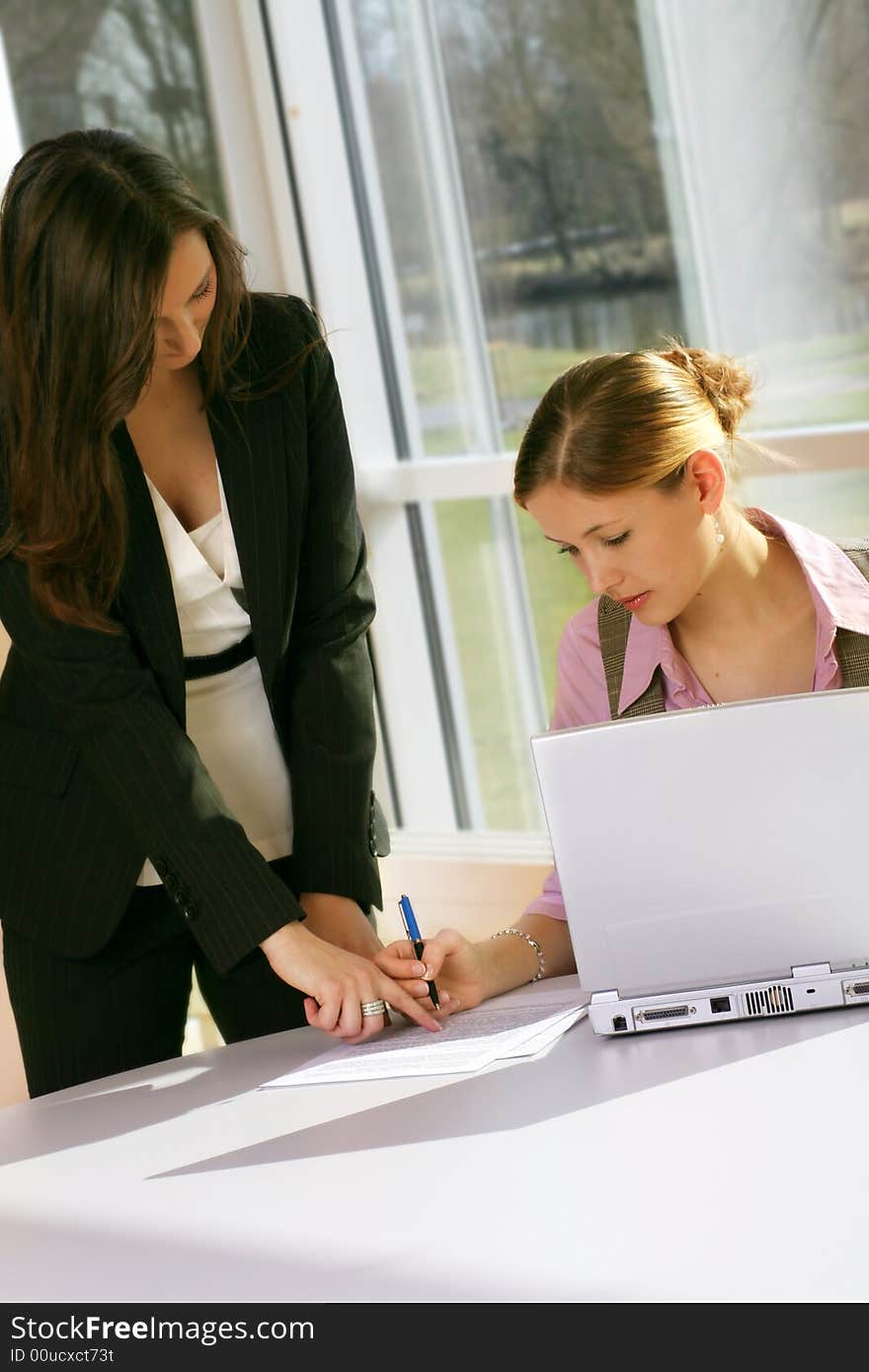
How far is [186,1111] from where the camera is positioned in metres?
1.42

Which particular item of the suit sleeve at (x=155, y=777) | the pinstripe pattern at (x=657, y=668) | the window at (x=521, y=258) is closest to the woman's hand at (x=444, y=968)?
the suit sleeve at (x=155, y=777)

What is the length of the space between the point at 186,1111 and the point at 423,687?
2.46 meters

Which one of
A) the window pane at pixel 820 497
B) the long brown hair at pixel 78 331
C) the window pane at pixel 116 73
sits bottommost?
the window pane at pixel 820 497

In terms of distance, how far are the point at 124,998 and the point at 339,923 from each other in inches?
10.6

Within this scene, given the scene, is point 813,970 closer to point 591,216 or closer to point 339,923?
point 339,923

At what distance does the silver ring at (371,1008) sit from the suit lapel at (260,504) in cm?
42

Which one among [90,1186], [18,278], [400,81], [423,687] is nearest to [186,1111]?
[90,1186]

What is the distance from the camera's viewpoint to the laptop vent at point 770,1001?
1.34 m

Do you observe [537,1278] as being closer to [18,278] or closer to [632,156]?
[18,278]

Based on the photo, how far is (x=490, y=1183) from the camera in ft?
3.64

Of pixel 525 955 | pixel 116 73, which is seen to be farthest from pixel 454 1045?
pixel 116 73

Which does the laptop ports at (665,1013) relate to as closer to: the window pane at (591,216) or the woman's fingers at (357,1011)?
the woman's fingers at (357,1011)

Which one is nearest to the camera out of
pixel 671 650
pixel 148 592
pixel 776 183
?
pixel 148 592

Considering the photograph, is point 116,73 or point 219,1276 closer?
point 219,1276
